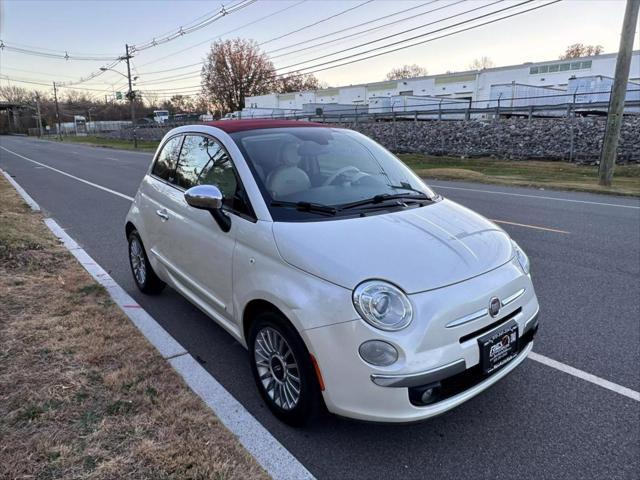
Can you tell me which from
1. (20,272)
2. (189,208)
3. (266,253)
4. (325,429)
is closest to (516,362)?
(325,429)

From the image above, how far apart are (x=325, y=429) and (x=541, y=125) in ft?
79.6

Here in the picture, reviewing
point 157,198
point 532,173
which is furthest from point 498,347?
point 532,173

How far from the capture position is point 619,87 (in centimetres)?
1418

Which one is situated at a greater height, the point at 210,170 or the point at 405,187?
the point at 210,170

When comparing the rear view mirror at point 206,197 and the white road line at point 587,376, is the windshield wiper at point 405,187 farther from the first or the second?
the white road line at point 587,376

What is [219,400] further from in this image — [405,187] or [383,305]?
[405,187]

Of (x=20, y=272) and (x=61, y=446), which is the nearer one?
(x=61, y=446)

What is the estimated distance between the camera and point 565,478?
7.88 feet

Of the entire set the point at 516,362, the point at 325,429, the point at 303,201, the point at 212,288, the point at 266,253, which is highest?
the point at 303,201

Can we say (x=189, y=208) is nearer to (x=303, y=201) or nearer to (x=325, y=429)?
(x=303, y=201)

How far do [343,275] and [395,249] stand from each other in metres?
0.38

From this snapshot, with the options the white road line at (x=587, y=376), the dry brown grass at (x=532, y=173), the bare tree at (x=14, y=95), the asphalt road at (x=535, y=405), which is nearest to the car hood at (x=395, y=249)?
the asphalt road at (x=535, y=405)

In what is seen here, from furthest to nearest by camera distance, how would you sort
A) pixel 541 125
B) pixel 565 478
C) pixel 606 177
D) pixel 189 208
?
1. pixel 541 125
2. pixel 606 177
3. pixel 189 208
4. pixel 565 478

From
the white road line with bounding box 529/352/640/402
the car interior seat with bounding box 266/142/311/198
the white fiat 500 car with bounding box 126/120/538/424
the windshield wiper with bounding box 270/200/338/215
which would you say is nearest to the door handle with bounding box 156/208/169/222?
the white fiat 500 car with bounding box 126/120/538/424
